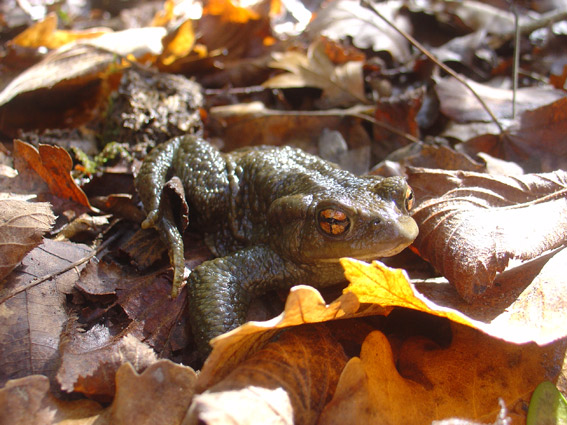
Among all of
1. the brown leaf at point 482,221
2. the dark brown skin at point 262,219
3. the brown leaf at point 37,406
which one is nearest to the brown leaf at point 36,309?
the brown leaf at point 37,406

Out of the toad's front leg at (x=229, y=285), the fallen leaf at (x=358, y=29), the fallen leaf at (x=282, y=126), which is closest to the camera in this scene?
the toad's front leg at (x=229, y=285)

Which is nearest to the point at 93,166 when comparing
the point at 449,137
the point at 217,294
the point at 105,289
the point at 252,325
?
the point at 105,289

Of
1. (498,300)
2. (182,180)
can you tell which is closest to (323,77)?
(182,180)

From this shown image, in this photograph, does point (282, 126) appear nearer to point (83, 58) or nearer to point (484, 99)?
point (484, 99)

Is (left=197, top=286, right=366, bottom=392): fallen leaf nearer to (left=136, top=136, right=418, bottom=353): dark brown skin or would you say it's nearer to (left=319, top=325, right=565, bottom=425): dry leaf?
(left=319, top=325, right=565, bottom=425): dry leaf

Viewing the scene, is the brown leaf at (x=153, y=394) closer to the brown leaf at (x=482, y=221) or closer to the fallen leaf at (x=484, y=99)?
the brown leaf at (x=482, y=221)
